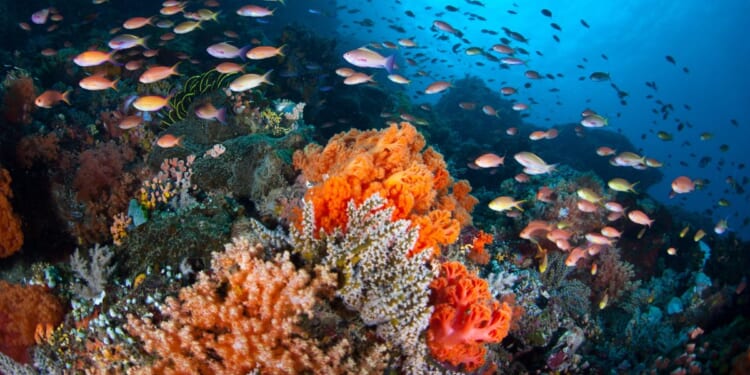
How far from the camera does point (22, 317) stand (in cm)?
404

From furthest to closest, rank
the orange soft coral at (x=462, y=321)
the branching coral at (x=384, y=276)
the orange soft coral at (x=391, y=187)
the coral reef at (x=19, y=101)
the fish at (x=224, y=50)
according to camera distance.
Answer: the coral reef at (x=19, y=101) < the fish at (x=224, y=50) < the orange soft coral at (x=391, y=187) < the orange soft coral at (x=462, y=321) < the branching coral at (x=384, y=276)

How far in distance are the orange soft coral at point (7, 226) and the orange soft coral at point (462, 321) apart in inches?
238

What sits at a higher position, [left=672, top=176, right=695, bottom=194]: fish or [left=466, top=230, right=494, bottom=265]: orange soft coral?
[left=466, top=230, right=494, bottom=265]: orange soft coral

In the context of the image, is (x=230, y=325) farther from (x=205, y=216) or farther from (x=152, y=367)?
(x=205, y=216)

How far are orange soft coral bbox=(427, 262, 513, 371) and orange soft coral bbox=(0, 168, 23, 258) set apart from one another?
6038mm

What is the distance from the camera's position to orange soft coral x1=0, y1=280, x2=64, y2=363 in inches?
157

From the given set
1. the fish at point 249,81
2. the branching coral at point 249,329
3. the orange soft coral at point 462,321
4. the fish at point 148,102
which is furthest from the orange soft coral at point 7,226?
the orange soft coral at point 462,321

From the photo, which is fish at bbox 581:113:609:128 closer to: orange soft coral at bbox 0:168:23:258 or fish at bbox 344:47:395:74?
fish at bbox 344:47:395:74

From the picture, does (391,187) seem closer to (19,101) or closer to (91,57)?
(91,57)

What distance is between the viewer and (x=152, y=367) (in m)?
2.73

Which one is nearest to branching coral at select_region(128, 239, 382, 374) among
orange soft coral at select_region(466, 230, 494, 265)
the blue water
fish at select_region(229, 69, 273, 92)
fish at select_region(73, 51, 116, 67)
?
orange soft coral at select_region(466, 230, 494, 265)

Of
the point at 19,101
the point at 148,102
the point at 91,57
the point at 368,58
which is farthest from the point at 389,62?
the point at 19,101

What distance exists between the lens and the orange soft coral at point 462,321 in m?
3.27

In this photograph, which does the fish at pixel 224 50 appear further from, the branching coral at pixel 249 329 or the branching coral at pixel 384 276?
the branching coral at pixel 249 329
